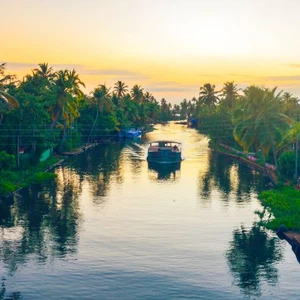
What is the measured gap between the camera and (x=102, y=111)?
142 m

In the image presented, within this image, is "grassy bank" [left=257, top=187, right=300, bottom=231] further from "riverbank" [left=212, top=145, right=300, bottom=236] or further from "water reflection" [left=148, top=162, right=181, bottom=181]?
"water reflection" [left=148, top=162, right=181, bottom=181]

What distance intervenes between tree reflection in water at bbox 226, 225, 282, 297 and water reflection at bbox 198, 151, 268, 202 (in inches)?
642

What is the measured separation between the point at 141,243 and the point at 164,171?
47041mm

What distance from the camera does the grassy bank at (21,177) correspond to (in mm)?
63703

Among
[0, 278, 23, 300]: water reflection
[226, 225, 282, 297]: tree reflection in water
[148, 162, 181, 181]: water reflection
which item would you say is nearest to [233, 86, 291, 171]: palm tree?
[148, 162, 181, 181]: water reflection

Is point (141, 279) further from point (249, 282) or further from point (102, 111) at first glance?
point (102, 111)

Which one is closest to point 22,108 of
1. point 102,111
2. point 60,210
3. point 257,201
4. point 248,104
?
point 60,210

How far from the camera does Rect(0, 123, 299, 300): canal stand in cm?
3491

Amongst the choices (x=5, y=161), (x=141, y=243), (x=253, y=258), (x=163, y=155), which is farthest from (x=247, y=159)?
(x=253, y=258)

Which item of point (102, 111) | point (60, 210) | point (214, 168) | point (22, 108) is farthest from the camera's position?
point (102, 111)

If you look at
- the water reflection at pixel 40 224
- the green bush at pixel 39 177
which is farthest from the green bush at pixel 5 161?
the green bush at pixel 39 177

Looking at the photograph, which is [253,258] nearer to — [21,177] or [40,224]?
[40,224]

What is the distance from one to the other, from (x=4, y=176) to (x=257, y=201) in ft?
109

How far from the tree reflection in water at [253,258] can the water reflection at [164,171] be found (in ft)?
112
